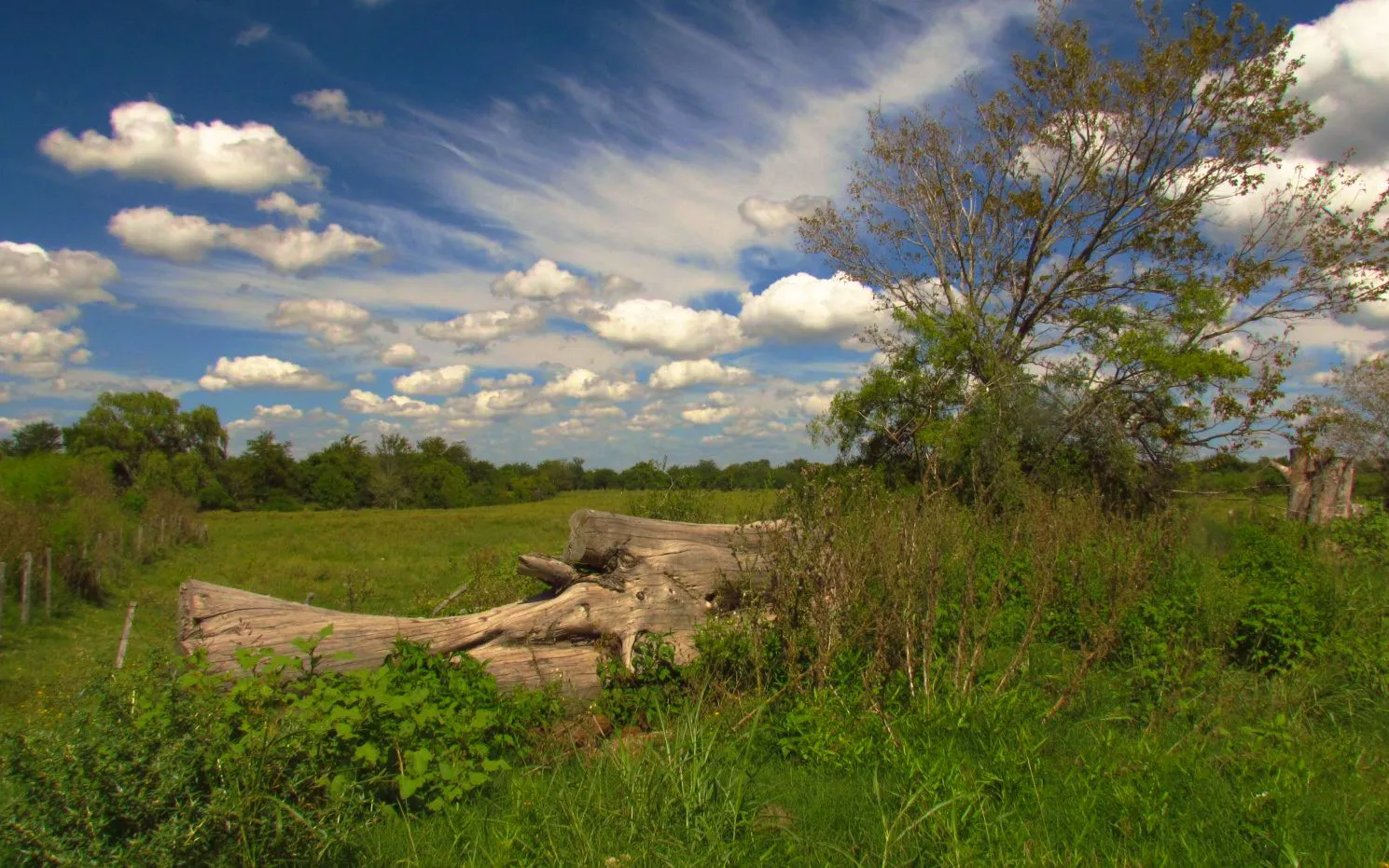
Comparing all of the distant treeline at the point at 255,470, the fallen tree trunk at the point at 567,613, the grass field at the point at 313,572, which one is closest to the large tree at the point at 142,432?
the distant treeline at the point at 255,470

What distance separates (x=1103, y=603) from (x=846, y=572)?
2.37 meters

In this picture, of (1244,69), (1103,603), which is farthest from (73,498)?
(1244,69)

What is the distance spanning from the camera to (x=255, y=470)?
69.4m

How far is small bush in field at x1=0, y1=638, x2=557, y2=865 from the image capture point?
113 inches

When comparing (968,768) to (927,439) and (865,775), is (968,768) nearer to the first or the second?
(865,775)

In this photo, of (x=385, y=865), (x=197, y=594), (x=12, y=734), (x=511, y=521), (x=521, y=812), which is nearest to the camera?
(x=12, y=734)

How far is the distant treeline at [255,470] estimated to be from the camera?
6266cm

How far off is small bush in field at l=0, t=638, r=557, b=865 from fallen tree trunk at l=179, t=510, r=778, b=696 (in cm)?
129

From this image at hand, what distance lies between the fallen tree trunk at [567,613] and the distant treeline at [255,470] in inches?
2038

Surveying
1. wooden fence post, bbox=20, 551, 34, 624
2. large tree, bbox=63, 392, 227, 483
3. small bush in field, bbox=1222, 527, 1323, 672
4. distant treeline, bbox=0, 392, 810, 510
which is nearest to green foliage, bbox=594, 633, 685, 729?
small bush in field, bbox=1222, 527, 1323, 672

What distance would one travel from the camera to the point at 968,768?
4.25 meters

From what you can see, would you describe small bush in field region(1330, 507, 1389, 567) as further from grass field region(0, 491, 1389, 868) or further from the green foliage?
the green foliage

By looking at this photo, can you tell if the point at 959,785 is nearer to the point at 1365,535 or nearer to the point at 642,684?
the point at 642,684

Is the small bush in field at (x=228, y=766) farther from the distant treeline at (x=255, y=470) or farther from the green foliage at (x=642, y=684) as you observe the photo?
the distant treeline at (x=255, y=470)
